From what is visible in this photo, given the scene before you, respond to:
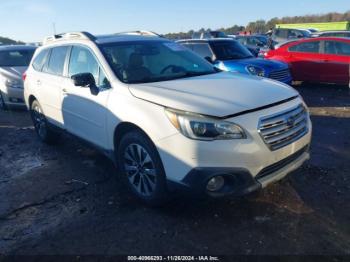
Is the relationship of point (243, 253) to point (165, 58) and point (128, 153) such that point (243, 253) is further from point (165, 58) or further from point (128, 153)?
point (165, 58)

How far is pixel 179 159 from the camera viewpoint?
3.07 metres

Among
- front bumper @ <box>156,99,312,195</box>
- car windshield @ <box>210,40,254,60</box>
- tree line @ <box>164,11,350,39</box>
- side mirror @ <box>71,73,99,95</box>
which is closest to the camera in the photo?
front bumper @ <box>156,99,312,195</box>

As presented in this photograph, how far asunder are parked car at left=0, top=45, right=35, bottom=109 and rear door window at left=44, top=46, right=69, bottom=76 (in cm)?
379

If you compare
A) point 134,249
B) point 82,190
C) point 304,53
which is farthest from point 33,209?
point 304,53

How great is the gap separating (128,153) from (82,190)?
0.98 meters

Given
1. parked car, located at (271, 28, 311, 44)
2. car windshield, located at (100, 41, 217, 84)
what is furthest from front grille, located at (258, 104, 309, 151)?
parked car, located at (271, 28, 311, 44)

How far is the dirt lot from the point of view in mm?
3068

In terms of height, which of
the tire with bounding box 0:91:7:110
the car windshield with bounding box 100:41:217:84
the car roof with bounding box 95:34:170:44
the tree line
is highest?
the tree line

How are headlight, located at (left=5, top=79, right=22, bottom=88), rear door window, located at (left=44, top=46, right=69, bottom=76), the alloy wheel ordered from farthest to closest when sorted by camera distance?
headlight, located at (left=5, top=79, right=22, bottom=88) < rear door window, located at (left=44, top=46, right=69, bottom=76) < the alloy wheel

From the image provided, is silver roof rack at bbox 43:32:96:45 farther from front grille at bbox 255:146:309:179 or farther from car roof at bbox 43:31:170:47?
front grille at bbox 255:146:309:179

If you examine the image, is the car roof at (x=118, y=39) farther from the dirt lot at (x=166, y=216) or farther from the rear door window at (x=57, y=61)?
the dirt lot at (x=166, y=216)

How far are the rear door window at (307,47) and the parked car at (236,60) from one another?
74.3 inches

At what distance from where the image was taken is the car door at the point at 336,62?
31.0 ft

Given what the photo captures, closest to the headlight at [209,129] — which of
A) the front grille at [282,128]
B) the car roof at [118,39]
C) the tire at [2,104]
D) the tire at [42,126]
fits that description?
the front grille at [282,128]
